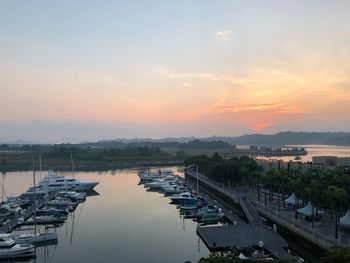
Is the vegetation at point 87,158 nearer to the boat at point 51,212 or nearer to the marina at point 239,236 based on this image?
the boat at point 51,212

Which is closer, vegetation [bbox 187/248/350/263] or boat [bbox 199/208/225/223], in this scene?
vegetation [bbox 187/248/350/263]

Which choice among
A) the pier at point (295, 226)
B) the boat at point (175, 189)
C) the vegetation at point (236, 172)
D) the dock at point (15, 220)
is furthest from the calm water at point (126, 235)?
the vegetation at point (236, 172)

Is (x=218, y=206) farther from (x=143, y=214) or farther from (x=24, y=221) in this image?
(x=24, y=221)

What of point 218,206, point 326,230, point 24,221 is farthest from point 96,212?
point 326,230

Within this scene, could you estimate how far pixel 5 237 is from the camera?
38.2 m

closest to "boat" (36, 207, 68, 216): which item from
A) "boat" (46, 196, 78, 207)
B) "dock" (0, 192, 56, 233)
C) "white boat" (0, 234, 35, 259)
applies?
"dock" (0, 192, 56, 233)

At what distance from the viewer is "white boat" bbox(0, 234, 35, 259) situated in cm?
3628

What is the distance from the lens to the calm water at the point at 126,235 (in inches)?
1454

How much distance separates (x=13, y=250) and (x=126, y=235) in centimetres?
1161

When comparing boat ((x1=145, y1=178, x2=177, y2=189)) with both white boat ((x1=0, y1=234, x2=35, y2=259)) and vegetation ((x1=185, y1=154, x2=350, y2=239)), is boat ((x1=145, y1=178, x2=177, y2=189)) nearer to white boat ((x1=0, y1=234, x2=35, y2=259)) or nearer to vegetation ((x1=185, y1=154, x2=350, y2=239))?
vegetation ((x1=185, y1=154, x2=350, y2=239))

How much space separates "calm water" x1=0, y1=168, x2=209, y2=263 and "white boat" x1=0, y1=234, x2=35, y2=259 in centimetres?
111

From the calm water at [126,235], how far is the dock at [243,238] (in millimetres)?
1059

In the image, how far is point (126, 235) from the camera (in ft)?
145

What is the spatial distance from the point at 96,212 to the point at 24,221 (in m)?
10.5
